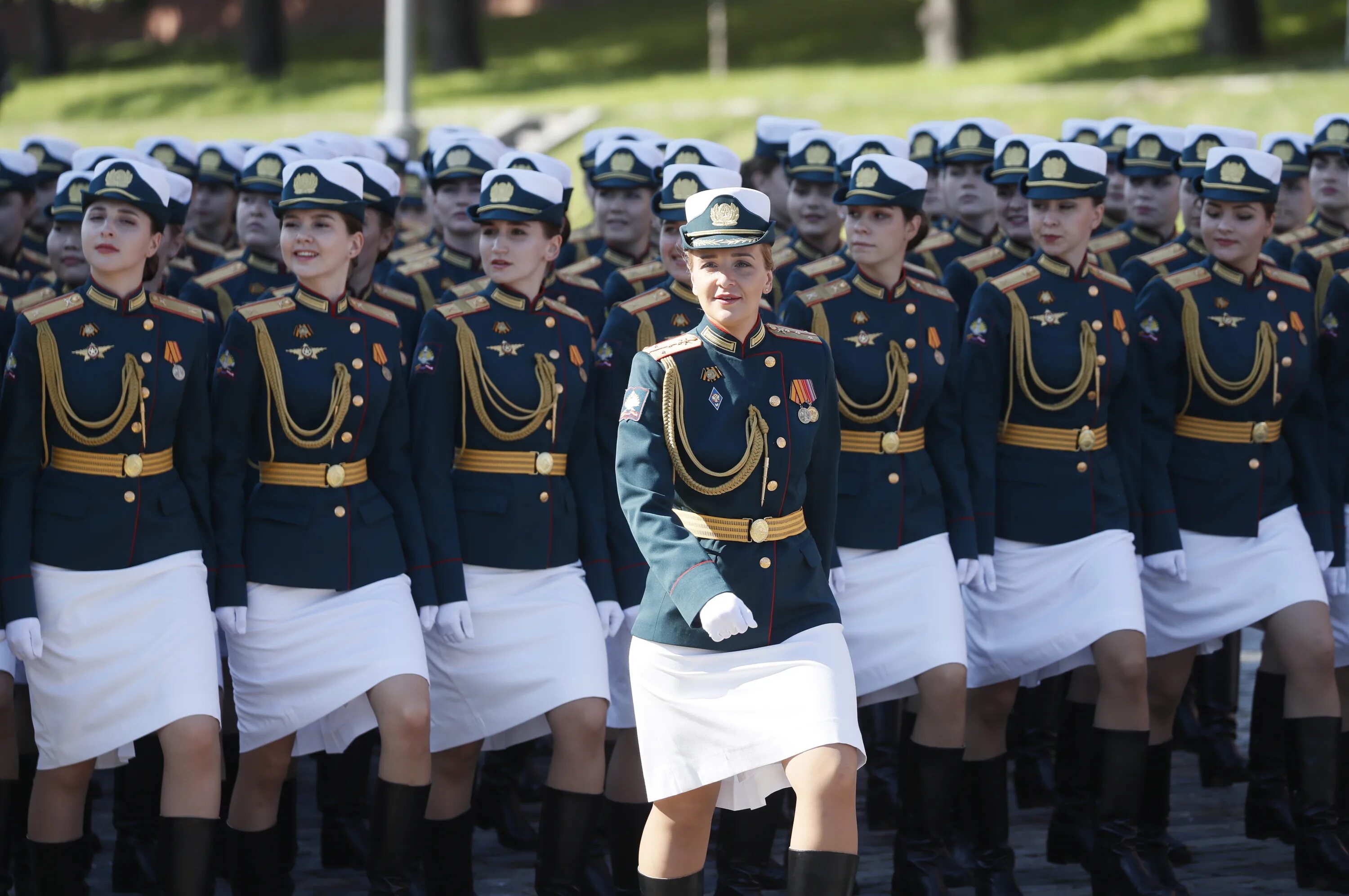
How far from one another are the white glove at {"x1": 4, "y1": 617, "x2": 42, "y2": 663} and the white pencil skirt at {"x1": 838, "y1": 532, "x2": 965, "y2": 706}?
8.15 ft

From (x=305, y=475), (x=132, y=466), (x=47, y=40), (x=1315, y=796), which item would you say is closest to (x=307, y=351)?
(x=305, y=475)

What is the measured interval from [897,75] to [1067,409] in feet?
66.6

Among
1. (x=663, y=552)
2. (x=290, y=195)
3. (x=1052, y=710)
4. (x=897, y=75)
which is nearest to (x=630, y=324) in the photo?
(x=290, y=195)

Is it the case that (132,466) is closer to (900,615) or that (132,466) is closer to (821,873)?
(821,873)

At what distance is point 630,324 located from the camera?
21.5 feet

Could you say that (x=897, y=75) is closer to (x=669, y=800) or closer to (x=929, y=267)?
(x=929, y=267)

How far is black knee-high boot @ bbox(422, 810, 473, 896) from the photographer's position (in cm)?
600

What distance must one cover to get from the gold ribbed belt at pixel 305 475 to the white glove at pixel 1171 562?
2.80 meters

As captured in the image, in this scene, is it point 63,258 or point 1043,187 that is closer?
point 1043,187

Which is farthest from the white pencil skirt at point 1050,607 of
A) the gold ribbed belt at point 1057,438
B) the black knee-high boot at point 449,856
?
the black knee-high boot at point 449,856

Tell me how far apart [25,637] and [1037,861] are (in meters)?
3.51

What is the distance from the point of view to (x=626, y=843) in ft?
20.1

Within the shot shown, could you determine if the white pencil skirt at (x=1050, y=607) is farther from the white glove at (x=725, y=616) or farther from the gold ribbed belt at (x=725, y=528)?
the white glove at (x=725, y=616)

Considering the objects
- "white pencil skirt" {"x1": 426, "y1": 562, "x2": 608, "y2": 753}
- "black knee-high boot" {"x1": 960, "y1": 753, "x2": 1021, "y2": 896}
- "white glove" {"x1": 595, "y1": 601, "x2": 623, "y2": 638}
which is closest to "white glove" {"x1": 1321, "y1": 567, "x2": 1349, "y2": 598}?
"black knee-high boot" {"x1": 960, "y1": 753, "x2": 1021, "y2": 896}
